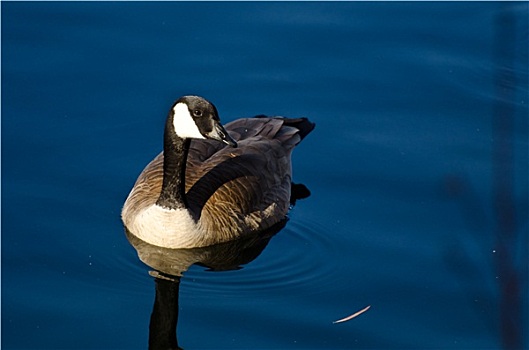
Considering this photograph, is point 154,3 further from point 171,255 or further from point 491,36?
point 171,255

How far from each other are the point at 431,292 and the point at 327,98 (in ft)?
12.0

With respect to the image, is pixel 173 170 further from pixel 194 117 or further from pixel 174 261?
pixel 174 261

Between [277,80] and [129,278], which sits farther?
[277,80]

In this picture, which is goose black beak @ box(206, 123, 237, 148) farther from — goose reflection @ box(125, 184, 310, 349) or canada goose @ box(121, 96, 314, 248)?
goose reflection @ box(125, 184, 310, 349)

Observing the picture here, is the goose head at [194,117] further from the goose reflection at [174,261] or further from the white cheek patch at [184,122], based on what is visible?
the goose reflection at [174,261]

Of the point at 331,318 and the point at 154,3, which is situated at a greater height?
the point at 154,3

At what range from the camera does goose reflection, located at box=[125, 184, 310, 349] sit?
755 centimetres

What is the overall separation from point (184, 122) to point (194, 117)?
98 mm

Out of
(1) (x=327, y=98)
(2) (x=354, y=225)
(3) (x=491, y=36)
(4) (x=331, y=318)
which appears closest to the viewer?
(4) (x=331, y=318)

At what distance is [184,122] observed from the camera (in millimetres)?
8344

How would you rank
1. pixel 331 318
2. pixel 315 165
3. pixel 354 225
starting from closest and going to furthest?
pixel 331 318
pixel 354 225
pixel 315 165

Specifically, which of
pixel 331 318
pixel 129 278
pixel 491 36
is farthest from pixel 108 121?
pixel 491 36

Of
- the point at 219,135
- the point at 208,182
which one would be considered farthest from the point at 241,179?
the point at 219,135

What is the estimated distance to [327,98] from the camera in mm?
11141
